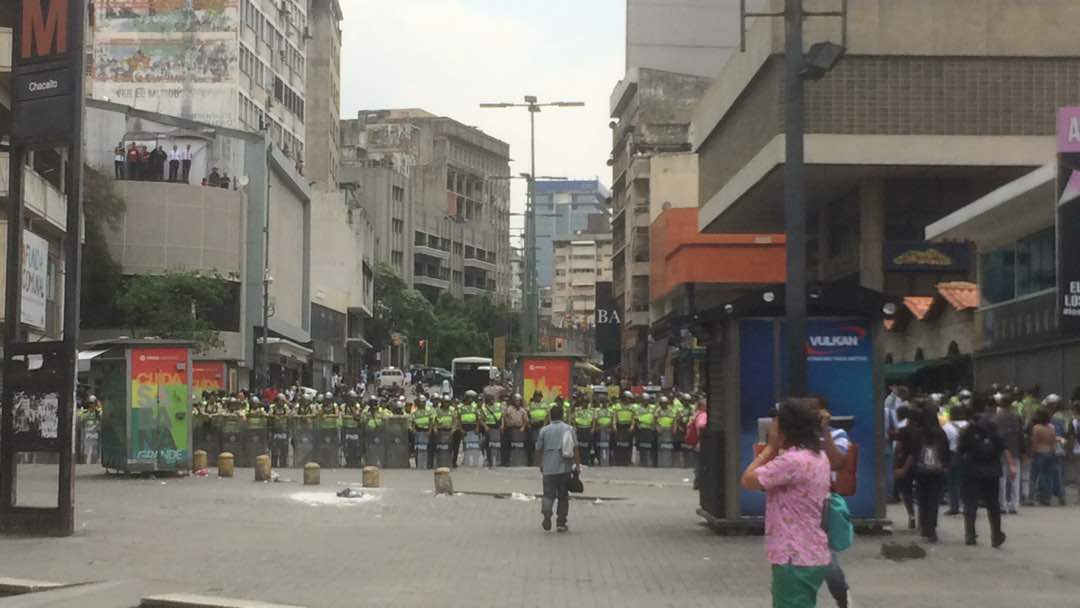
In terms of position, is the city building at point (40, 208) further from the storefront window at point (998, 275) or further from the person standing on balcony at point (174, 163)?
the person standing on balcony at point (174, 163)

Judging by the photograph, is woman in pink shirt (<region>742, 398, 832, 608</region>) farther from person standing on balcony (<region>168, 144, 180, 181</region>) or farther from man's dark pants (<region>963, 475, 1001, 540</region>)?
person standing on balcony (<region>168, 144, 180, 181</region>)

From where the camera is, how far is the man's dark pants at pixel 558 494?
1911 centimetres

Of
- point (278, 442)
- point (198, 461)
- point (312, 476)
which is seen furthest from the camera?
point (278, 442)

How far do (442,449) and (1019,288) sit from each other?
41.3 ft

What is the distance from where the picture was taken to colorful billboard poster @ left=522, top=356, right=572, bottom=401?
1580 inches

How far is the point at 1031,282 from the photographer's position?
32625mm

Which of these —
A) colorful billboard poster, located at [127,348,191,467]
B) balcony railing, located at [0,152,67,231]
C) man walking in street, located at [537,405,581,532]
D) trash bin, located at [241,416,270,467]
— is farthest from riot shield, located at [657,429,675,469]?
man walking in street, located at [537,405,581,532]

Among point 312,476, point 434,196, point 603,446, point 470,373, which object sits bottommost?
point 312,476

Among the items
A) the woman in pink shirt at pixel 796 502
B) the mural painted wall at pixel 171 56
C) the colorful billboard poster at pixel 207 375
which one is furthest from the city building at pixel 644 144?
the woman in pink shirt at pixel 796 502

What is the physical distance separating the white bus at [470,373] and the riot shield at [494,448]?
153 ft

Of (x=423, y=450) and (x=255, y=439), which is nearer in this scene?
(x=423, y=450)

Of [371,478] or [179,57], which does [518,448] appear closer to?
[371,478]

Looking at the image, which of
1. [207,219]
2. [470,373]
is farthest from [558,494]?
[470,373]

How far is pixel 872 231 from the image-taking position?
47.5 meters
